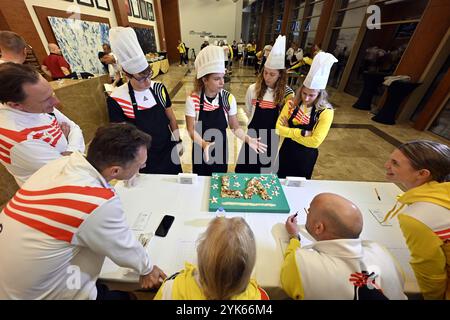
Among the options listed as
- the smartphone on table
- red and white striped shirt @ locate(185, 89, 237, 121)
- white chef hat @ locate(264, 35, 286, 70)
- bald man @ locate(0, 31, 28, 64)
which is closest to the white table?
the smartphone on table

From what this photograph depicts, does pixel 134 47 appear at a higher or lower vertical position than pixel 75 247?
higher

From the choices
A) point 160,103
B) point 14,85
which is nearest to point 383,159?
point 160,103

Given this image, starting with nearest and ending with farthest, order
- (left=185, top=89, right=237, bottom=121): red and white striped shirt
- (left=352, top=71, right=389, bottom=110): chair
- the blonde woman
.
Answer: the blonde woman → (left=185, top=89, right=237, bottom=121): red and white striped shirt → (left=352, top=71, right=389, bottom=110): chair

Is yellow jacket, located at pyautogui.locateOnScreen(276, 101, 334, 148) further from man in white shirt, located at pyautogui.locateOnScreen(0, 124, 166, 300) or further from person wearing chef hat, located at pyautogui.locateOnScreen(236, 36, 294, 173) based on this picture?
man in white shirt, located at pyautogui.locateOnScreen(0, 124, 166, 300)

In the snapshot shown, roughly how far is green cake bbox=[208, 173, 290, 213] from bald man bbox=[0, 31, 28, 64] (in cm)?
253

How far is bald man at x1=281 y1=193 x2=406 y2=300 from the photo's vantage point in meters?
0.83

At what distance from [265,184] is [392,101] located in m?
5.15

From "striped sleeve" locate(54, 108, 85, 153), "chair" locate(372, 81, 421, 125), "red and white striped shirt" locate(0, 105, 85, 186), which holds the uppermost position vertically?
"red and white striped shirt" locate(0, 105, 85, 186)

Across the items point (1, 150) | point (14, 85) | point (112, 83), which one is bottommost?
point (112, 83)

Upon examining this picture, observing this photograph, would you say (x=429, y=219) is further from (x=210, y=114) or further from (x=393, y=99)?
(x=393, y=99)

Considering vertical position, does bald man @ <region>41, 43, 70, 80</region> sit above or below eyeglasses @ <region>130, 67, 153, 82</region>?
below

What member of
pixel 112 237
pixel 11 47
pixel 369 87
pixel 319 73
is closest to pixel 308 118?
pixel 319 73

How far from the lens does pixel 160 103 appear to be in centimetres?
176
